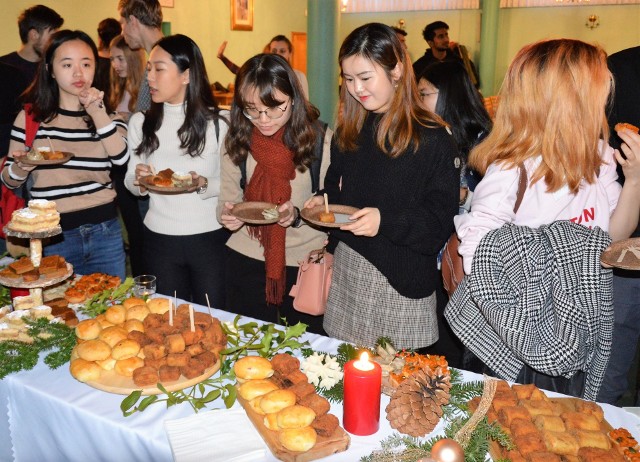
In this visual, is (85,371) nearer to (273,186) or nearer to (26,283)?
(26,283)

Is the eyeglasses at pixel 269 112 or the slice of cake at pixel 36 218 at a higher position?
the eyeglasses at pixel 269 112

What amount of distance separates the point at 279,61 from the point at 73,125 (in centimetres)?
106

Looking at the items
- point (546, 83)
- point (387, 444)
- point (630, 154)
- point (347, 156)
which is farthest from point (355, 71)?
point (387, 444)

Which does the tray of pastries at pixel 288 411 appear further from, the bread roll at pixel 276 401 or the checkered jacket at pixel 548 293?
the checkered jacket at pixel 548 293

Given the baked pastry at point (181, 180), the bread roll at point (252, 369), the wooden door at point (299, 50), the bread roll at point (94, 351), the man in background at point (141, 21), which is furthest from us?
the wooden door at point (299, 50)

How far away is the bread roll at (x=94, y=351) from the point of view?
175 centimetres

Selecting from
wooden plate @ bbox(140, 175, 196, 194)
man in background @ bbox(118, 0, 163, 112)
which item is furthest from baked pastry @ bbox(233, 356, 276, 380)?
man in background @ bbox(118, 0, 163, 112)

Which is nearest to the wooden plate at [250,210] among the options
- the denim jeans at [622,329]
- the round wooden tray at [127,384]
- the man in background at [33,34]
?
the round wooden tray at [127,384]

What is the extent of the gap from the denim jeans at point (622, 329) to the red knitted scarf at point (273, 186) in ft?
4.42

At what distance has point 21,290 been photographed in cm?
217

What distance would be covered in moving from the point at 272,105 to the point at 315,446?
1455mm

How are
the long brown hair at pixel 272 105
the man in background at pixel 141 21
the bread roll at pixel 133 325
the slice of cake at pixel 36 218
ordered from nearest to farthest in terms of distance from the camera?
the bread roll at pixel 133 325
the slice of cake at pixel 36 218
the long brown hair at pixel 272 105
the man in background at pixel 141 21

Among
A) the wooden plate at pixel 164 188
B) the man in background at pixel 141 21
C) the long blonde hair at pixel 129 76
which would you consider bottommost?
the wooden plate at pixel 164 188

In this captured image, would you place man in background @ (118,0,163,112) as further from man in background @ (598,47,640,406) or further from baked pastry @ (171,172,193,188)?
man in background @ (598,47,640,406)
